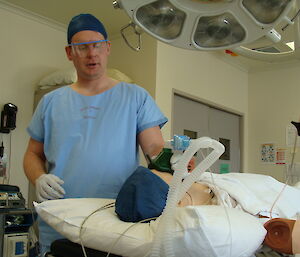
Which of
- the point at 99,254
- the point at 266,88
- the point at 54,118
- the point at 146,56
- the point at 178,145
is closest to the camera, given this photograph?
the point at 99,254

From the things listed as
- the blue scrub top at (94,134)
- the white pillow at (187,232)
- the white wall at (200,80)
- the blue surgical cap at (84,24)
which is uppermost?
the white wall at (200,80)

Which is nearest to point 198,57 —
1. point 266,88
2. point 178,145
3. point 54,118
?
point 266,88

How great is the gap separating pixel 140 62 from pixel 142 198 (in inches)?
97.9

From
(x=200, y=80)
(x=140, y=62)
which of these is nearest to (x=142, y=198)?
(x=140, y=62)

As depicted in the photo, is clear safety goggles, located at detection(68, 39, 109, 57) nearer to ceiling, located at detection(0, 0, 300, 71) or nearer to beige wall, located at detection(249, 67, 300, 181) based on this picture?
ceiling, located at detection(0, 0, 300, 71)

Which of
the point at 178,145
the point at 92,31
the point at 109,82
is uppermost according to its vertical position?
the point at 92,31

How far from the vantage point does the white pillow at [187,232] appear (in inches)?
22.1

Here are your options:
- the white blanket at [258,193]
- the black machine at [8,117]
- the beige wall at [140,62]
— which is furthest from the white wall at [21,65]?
the white blanket at [258,193]

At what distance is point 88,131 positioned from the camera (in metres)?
1.19

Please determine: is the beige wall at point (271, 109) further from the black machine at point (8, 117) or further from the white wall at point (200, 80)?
the black machine at point (8, 117)

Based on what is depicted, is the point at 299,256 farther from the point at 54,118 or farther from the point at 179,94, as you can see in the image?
the point at 179,94

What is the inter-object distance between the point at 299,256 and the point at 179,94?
104 inches

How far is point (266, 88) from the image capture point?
4.21 metres

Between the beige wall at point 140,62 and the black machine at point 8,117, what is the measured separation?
100 centimetres
